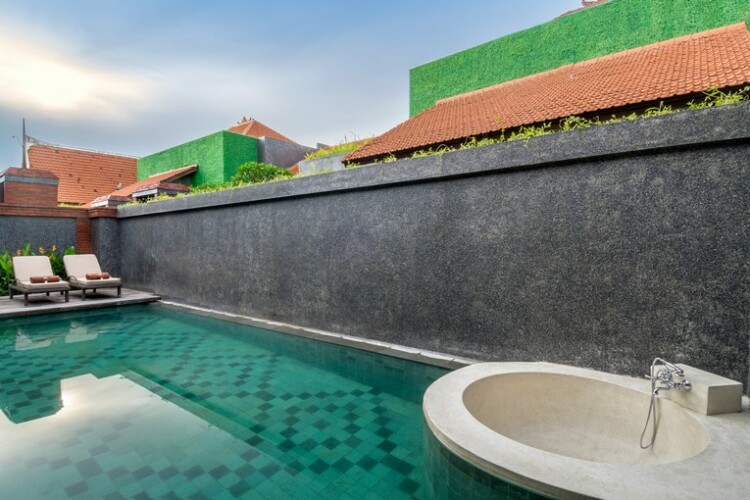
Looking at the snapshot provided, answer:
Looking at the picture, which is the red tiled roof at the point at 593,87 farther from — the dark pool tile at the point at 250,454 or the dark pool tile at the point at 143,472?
the dark pool tile at the point at 143,472

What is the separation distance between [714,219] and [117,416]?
595 centimetres

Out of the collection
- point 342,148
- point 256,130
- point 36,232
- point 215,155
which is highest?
point 256,130

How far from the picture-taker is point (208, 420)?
3.58m

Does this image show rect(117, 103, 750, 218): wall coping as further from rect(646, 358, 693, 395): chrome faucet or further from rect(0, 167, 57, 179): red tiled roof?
rect(0, 167, 57, 179): red tiled roof

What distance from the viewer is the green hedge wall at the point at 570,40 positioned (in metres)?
9.26

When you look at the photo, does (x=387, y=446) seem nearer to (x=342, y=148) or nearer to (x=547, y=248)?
(x=547, y=248)

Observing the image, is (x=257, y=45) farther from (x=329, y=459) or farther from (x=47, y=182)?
(x=329, y=459)

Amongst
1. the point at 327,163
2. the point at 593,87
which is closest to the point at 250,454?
the point at 593,87

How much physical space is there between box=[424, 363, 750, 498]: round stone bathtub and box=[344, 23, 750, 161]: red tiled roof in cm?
557

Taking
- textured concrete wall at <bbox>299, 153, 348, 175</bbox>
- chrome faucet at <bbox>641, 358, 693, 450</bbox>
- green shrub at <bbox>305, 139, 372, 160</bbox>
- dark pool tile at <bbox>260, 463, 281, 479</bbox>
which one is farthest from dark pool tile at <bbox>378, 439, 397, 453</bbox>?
green shrub at <bbox>305, 139, 372, 160</bbox>

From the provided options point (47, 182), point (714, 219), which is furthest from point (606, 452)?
point (47, 182)

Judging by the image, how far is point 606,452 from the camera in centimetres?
318

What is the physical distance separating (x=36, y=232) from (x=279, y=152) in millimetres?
12351

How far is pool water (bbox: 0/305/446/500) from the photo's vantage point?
2.63 meters
